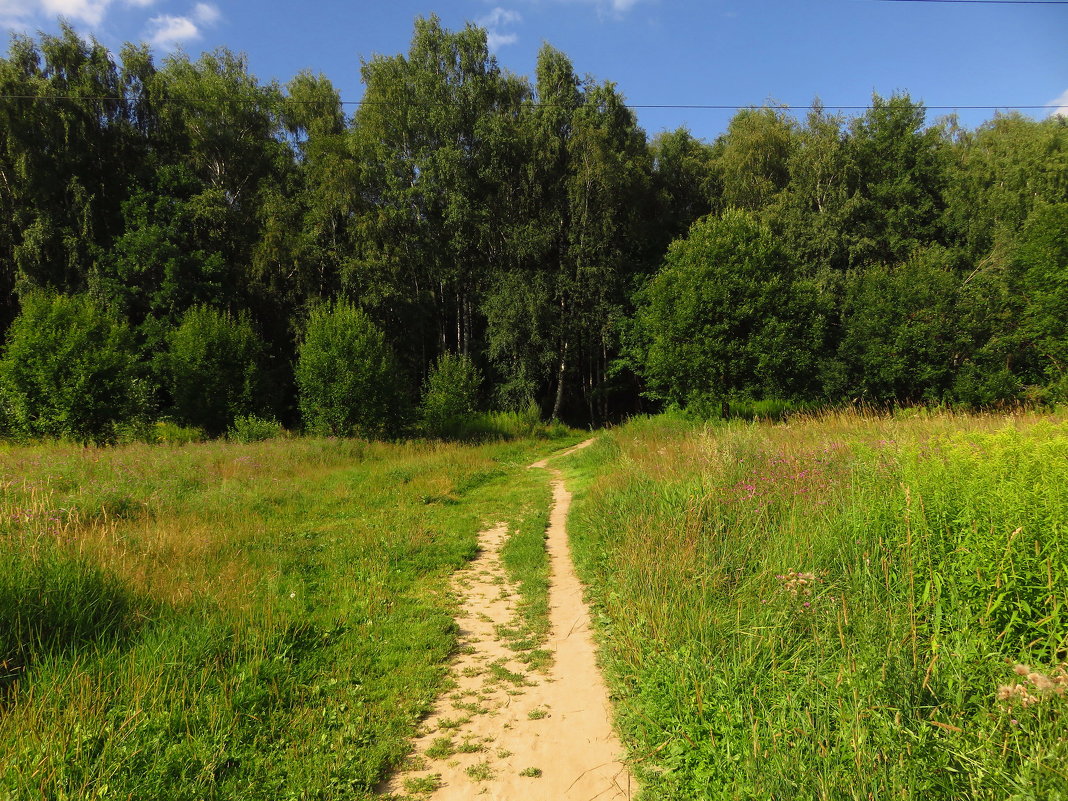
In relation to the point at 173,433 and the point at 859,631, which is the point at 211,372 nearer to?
the point at 173,433

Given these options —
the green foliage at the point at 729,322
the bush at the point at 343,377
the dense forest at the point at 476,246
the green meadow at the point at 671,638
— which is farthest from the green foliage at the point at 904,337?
the bush at the point at 343,377

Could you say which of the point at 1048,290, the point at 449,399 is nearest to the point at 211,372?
the point at 449,399

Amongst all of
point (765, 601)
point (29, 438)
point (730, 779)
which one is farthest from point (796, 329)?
point (29, 438)

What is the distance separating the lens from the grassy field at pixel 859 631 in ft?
7.94

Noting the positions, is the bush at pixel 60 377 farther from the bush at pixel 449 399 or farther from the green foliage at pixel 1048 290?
the green foliage at pixel 1048 290

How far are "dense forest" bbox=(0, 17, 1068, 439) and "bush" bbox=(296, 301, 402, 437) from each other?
11cm

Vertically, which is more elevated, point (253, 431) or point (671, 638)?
point (253, 431)

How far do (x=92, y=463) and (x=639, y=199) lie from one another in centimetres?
2672

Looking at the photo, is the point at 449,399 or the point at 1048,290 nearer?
the point at 1048,290

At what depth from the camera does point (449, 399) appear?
75.2 feet

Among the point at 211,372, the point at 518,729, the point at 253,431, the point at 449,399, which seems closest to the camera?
the point at 518,729

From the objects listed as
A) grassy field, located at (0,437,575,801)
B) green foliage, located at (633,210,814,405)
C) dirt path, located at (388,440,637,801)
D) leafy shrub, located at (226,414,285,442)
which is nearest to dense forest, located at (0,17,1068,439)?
green foliage, located at (633,210,814,405)

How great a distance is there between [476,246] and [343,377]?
41.9 ft

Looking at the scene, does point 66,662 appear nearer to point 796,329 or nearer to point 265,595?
point 265,595
